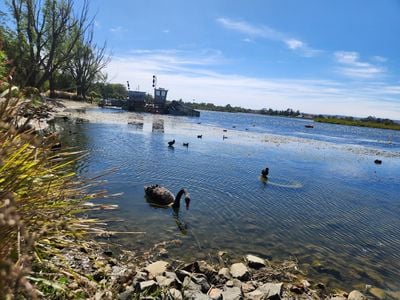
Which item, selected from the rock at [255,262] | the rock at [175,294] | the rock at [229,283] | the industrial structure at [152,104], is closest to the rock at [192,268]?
the rock at [229,283]

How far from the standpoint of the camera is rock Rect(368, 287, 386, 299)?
682cm

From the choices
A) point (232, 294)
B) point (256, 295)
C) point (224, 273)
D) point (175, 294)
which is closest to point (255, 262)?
point (224, 273)

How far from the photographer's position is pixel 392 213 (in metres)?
13.7

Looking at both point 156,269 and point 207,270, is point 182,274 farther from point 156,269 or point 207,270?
point 207,270

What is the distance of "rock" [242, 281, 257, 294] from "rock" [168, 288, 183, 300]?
163 centimetres

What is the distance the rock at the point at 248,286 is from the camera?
20.1 feet

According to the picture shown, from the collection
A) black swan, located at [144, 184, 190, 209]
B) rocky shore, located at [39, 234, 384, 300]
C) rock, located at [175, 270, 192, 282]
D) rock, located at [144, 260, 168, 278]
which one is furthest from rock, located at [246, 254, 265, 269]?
black swan, located at [144, 184, 190, 209]

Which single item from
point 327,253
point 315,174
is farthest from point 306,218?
point 315,174

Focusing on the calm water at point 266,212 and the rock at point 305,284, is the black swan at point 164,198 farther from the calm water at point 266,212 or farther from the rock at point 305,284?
the rock at point 305,284

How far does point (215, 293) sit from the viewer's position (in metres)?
5.57

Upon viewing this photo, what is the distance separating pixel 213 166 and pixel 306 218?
Answer: 8147 mm

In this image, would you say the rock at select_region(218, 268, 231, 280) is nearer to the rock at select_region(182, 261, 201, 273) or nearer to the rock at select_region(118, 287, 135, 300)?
the rock at select_region(182, 261, 201, 273)

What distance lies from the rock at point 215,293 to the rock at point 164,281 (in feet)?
2.29

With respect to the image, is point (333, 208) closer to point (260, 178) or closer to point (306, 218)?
point (306, 218)
